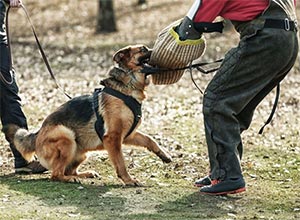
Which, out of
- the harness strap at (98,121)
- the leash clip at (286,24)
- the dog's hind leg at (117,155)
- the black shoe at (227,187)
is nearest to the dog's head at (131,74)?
the harness strap at (98,121)

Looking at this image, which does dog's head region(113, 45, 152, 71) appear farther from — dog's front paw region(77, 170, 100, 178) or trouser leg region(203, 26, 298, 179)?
dog's front paw region(77, 170, 100, 178)

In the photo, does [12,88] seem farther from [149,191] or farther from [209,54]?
[209,54]

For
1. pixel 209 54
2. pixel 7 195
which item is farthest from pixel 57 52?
pixel 7 195

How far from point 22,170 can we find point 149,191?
186 centimetres

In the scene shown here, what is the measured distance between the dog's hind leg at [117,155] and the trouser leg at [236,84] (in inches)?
37.9

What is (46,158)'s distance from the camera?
8.09m

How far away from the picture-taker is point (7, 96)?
8820mm

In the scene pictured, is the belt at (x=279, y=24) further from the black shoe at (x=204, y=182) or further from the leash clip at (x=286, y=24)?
the black shoe at (x=204, y=182)

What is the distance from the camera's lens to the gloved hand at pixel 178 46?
7.30 metres

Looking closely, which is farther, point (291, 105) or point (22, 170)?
point (291, 105)

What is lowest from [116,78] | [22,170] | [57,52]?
[57,52]

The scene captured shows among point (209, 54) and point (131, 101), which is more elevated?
point (131, 101)

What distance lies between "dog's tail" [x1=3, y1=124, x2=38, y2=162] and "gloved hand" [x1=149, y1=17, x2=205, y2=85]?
5.37 feet

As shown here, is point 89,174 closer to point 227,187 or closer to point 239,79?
point 227,187
